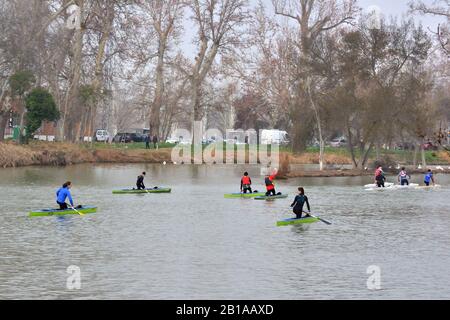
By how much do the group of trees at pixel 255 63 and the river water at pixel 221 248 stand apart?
21.6 meters

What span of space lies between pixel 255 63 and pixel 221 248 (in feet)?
250

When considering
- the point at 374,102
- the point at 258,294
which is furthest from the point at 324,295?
the point at 374,102

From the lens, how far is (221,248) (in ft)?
104

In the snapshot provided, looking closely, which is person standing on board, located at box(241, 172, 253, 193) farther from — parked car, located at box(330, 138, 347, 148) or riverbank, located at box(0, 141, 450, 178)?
parked car, located at box(330, 138, 347, 148)

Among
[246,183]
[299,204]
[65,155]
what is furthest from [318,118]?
[299,204]

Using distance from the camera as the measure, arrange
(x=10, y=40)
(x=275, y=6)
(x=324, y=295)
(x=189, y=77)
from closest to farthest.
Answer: (x=324, y=295) → (x=10, y=40) → (x=275, y=6) → (x=189, y=77)

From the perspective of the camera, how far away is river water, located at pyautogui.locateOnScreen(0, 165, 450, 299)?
2445cm

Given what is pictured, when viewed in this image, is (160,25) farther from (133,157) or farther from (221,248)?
(221,248)

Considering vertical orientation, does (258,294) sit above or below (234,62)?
below

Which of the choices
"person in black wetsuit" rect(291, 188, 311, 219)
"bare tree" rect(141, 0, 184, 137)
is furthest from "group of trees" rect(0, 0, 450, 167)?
"person in black wetsuit" rect(291, 188, 311, 219)

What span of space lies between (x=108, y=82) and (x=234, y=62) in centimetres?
1556

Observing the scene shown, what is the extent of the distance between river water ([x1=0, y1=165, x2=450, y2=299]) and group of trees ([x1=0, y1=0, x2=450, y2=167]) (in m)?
21.6

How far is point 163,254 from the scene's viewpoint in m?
30.1
